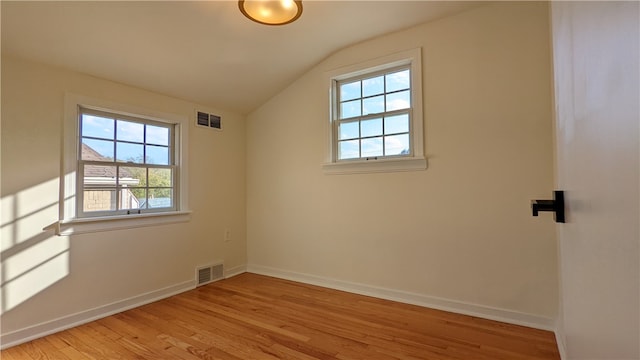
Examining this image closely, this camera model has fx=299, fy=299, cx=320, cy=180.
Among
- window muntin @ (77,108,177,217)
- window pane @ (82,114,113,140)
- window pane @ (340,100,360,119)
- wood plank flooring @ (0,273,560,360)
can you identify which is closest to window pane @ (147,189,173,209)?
window muntin @ (77,108,177,217)

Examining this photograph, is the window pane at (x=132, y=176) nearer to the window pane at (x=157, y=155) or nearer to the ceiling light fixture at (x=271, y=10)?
the window pane at (x=157, y=155)

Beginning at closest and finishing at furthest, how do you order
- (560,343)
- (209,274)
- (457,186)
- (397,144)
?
(560,343) < (457,186) < (397,144) < (209,274)

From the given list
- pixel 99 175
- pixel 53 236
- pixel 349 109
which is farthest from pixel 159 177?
pixel 349 109

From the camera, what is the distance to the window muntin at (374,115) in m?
3.03

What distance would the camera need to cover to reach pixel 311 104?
3562mm

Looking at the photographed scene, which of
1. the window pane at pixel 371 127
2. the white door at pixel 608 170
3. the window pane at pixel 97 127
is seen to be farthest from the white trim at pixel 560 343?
the window pane at pixel 97 127

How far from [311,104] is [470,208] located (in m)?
2.06

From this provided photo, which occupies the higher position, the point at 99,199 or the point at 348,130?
the point at 348,130

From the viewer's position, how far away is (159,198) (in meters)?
3.26

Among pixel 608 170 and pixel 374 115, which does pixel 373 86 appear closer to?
pixel 374 115

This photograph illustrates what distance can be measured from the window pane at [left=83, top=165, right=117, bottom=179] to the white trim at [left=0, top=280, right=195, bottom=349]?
1.12 meters

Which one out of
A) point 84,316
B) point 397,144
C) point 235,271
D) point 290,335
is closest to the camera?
point 290,335

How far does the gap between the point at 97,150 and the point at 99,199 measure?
0.46 m

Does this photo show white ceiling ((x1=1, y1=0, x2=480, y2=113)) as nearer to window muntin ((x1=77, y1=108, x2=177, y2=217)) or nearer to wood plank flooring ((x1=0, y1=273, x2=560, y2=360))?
window muntin ((x1=77, y1=108, x2=177, y2=217))
